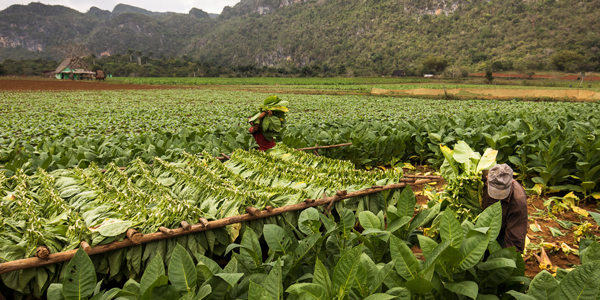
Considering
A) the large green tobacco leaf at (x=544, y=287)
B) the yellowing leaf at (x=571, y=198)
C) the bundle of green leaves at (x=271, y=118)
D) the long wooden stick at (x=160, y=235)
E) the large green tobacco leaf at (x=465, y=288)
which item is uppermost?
the bundle of green leaves at (x=271, y=118)

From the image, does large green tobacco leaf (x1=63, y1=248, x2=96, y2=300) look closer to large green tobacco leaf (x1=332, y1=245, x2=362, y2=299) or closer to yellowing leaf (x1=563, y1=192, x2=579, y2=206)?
large green tobacco leaf (x1=332, y1=245, x2=362, y2=299)

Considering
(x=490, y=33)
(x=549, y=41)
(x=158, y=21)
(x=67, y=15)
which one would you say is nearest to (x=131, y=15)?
(x=158, y=21)

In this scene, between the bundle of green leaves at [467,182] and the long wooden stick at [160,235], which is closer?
the long wooden stick at [160,235]

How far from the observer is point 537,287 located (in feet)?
4.55

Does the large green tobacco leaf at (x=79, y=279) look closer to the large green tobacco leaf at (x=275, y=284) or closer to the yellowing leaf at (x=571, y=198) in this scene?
the large green tobacco leaf at (x=275, y=284)

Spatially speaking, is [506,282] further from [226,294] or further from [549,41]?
[549,41]

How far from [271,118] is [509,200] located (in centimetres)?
370

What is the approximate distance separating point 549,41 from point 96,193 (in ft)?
332

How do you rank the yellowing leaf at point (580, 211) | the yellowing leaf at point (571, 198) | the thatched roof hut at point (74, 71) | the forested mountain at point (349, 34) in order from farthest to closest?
the forested mountain at point (349, 34), the thatched roof hut at point (74, 71), the yellowing leaf at point (571, 198), the yellowing leaf at point (580, 211)

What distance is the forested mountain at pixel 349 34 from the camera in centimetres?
8012

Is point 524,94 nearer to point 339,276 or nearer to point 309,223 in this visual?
point 309,223

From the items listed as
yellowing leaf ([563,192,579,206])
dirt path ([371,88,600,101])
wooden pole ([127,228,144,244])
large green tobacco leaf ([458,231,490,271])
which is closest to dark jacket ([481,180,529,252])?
large green tobacco leaf ([458,231,490,271])

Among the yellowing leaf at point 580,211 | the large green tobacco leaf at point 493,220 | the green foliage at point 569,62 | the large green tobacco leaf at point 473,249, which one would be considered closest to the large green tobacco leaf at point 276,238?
the large green tobacco leaf at point 473,249

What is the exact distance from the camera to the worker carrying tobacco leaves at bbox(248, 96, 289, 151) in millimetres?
5293
